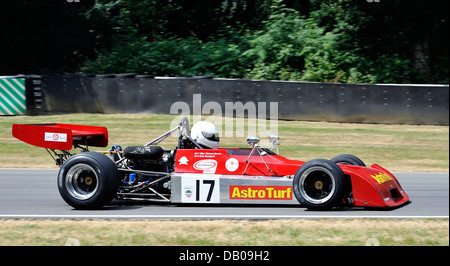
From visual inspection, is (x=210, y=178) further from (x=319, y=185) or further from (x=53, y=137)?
(x=53, y=137)

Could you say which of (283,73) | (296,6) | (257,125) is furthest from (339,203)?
(296,6)

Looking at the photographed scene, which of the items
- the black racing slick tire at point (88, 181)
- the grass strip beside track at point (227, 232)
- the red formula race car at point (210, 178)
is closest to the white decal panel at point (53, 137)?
the red formula race car at point (210, 178)

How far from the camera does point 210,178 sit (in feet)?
24.9

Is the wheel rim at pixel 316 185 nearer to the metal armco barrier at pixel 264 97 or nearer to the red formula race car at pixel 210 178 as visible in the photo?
the red formula race car at pixel 210 178

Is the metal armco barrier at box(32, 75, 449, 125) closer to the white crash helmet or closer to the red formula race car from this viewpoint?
the red formula race car

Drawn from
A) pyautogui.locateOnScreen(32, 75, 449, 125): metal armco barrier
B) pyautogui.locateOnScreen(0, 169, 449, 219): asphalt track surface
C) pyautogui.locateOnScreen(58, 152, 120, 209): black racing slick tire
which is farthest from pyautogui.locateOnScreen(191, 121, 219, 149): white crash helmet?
pyautogui.locateOnScreen(32, 75, 449, 125): metal armco barrier

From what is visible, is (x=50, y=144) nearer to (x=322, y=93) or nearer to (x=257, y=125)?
(x=257, y=125)

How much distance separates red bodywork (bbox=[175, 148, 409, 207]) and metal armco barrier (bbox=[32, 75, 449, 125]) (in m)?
8.27

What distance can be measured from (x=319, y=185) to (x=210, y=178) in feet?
4.44

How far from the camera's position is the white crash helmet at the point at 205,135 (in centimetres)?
814

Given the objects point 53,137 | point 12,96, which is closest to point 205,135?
point 53,137
